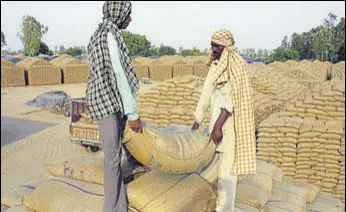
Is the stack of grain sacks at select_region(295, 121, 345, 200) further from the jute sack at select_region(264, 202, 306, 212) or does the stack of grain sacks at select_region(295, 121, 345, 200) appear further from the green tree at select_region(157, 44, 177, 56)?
the green tree at select_region(157, 44, 177, 56)

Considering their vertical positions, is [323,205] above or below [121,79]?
below

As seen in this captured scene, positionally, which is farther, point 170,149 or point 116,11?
point 170,149

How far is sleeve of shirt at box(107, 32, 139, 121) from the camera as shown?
1.98 m

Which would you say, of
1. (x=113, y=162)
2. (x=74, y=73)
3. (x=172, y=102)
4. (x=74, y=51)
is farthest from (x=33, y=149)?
(x=74, y=51)

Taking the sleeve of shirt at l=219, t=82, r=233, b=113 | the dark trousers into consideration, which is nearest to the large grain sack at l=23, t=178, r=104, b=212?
the dark trousers

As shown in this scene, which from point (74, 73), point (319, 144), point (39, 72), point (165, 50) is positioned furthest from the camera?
point (165, 50)

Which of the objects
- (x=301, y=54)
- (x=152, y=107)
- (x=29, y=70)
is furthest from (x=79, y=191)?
(x=301, y=54)

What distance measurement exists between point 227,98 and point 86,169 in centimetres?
131

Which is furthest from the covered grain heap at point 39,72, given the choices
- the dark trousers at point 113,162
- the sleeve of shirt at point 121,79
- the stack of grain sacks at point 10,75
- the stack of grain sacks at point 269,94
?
the sleeve of shirt at point 121,79

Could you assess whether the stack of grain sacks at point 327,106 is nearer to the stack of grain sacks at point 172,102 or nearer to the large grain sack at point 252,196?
the stack of grain sacks at point 172,102

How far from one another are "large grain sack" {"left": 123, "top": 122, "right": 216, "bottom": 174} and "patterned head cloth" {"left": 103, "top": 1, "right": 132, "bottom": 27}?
26.2 inches

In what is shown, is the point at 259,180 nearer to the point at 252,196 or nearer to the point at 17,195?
the point at 252,196

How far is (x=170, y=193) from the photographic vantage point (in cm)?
247

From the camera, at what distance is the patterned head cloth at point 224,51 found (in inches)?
93.9
